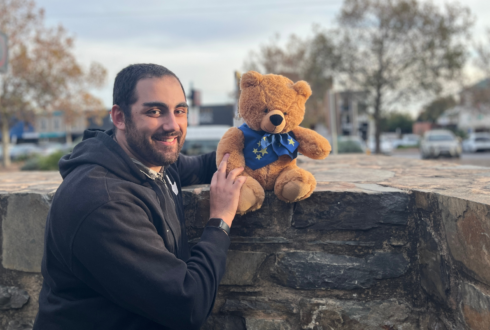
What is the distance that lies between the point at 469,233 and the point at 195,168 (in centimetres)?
146

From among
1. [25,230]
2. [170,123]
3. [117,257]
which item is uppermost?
[170,123]

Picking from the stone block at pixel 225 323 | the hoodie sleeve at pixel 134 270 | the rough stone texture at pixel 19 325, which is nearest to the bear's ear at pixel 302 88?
the hoodie sleeve at pixel 134 270

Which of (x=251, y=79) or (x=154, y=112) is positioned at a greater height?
(x=251, y=79)

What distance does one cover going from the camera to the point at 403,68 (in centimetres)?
2084

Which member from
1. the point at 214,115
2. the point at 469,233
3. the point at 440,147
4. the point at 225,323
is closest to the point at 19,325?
the point at 225,323

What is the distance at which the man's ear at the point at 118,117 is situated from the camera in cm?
177

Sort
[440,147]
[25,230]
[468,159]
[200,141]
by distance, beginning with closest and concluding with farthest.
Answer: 1. [25,230]
2. [200,141]
3. [440,147]
4. [468,159]

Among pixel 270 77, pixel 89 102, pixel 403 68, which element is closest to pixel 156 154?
pixel 270 77

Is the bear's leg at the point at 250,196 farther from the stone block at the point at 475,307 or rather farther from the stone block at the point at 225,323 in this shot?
the stone block at the point at 475,307

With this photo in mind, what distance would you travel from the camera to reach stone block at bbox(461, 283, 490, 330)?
5.16ft

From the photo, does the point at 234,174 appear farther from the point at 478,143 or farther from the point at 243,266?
the point at 478,143

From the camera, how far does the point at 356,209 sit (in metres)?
2.01

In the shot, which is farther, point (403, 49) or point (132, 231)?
point (403, 49)

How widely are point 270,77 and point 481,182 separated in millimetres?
1384
